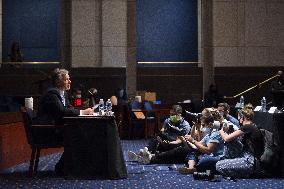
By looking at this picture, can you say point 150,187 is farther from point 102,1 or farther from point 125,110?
point 102,1

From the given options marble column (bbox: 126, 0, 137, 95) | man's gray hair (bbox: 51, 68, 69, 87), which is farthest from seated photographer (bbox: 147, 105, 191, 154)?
marble column (bbox: 126, 0, 137, 95)

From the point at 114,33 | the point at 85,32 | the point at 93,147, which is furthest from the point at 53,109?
the point at 114,33

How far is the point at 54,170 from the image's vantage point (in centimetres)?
871

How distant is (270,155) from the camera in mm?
7902

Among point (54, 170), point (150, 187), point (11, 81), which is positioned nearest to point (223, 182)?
point (150, 187)

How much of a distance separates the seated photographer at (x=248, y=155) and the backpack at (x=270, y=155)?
0.25ft

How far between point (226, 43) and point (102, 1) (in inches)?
177

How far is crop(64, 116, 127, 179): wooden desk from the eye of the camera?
7520mm

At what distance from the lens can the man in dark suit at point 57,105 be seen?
7.95 metres

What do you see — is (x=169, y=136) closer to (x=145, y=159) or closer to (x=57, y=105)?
(x=145, y=159)

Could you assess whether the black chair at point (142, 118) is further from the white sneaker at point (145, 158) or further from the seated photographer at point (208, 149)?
the seated photographer at point (208, 149)

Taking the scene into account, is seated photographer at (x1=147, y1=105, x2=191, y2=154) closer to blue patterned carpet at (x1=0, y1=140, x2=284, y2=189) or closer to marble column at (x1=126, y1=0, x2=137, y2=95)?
blue patterned carpet at (x1=0, y1=140, x2=284, y2=189)

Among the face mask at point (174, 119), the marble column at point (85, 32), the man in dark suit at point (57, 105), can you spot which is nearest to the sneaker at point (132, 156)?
the face mask at point (174, 119)

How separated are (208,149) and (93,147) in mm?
1616
